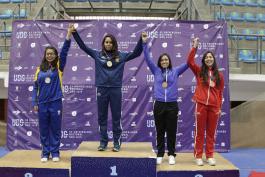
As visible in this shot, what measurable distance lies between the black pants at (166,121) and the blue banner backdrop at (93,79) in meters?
2.82

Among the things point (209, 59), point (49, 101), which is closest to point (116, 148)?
point (49, 101)

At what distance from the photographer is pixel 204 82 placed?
15.6ft

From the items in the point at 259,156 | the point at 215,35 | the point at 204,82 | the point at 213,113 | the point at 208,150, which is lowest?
the point at 259,156

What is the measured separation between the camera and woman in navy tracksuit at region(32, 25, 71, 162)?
15.5ft

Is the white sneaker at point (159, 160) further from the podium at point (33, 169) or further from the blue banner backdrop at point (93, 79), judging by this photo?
the blue banner backdrop at point (93, 79)

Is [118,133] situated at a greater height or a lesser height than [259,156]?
greater

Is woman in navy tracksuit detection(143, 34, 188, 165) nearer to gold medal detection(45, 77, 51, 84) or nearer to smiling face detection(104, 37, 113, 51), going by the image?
smiling face detection(104, 37, 113, 51)

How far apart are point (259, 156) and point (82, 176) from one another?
14.4ft

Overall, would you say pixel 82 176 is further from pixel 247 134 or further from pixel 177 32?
pixel 247 134

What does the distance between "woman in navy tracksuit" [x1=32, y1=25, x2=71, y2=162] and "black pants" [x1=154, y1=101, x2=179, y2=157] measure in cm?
122

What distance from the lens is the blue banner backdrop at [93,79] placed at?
→ 304 inches

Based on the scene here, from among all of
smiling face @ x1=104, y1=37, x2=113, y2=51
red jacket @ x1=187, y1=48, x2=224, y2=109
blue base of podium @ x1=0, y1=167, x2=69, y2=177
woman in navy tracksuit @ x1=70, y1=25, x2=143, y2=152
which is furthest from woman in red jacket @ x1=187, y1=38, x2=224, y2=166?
blue base of podium @ x1=0, y1=167, x2=69, y2=177

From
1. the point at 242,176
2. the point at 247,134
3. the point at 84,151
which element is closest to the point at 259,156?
the point at 247,134

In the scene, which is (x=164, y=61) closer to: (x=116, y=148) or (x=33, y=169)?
(x=116, y=148)
